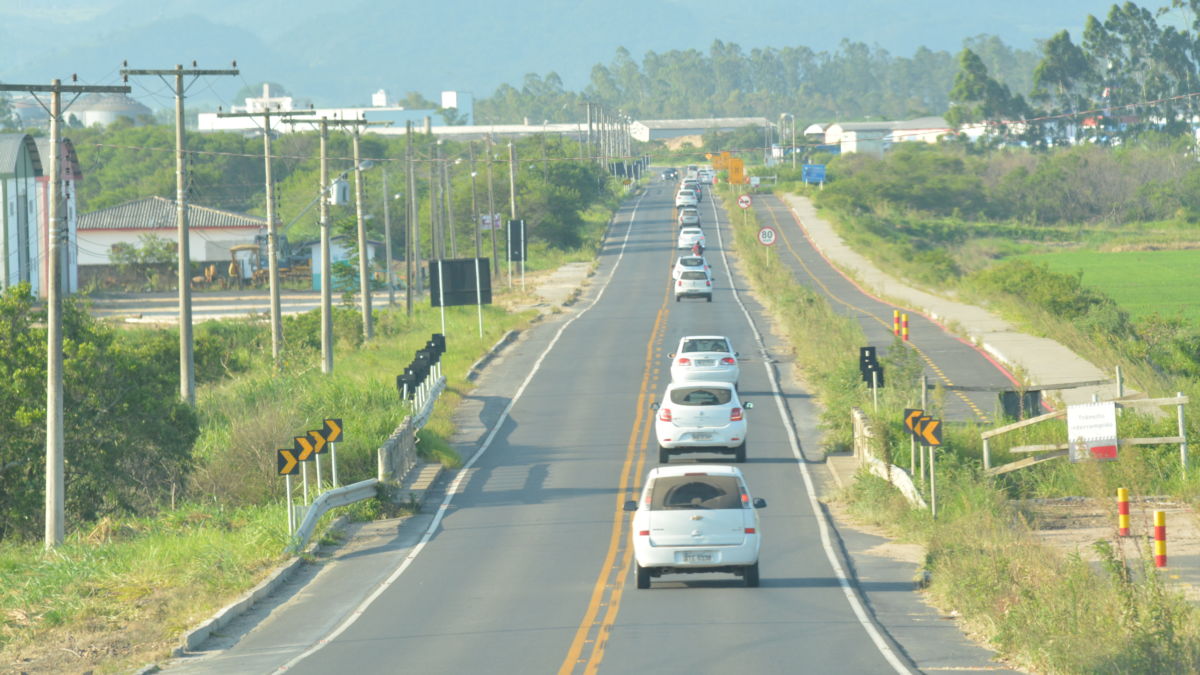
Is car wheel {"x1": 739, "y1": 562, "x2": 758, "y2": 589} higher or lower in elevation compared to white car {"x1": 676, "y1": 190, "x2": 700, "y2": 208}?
lower

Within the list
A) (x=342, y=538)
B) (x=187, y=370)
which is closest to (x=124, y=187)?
(x=187, y=370)

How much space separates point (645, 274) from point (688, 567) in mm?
64444

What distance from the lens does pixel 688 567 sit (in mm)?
19453

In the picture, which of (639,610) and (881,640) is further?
(639,610)

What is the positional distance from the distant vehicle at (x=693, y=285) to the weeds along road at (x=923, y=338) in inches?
225

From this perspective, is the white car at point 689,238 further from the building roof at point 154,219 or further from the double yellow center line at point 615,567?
the double yellow center line at point 615,567

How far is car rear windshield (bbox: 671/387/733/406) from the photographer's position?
30.7m

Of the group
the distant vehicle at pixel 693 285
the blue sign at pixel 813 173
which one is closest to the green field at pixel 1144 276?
the distant vehicle at pixel 693 285

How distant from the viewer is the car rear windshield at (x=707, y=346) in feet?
131

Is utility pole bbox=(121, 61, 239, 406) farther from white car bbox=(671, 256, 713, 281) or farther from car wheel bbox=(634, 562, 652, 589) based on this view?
white car bbox=(671, 256, 713, 281)

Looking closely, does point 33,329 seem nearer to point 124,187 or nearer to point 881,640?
point 881,640

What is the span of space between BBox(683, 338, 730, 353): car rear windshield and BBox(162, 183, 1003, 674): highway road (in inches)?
68.1

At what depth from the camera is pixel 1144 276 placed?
86438mm

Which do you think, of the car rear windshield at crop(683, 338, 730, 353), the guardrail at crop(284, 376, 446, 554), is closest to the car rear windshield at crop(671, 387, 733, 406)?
the guardrail at crop(284, 376, 446, 554)
